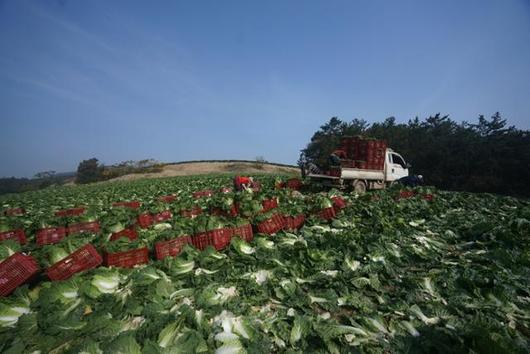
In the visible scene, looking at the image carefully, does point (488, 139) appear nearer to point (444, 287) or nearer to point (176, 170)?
point (444, 287)

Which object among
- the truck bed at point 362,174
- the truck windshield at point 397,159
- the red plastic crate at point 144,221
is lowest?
the red plastic crate at point 144,221

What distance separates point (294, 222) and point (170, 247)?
302cm

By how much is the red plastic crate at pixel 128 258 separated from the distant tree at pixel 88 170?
63376mm

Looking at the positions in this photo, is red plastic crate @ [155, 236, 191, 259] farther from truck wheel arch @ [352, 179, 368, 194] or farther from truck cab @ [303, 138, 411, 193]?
truck wheel arch @ [352, 179, 368, 194]

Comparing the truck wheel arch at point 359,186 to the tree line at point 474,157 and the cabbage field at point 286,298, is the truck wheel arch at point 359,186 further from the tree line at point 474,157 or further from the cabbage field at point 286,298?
the tree line at point 474,157

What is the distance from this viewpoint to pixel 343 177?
44.9ft

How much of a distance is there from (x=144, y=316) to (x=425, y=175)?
31.7 meters

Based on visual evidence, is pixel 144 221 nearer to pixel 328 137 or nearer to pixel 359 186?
pixel 359 186

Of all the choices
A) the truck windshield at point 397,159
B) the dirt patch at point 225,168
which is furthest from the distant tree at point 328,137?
the truck windshield at point 397,159

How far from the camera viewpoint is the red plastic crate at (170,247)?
4.88m

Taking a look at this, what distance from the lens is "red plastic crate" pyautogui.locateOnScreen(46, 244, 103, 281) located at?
406 cm

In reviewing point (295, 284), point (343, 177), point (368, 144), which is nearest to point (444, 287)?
point (295, 284)

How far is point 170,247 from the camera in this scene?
5.03 m

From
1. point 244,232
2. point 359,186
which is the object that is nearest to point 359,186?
point 359,186
